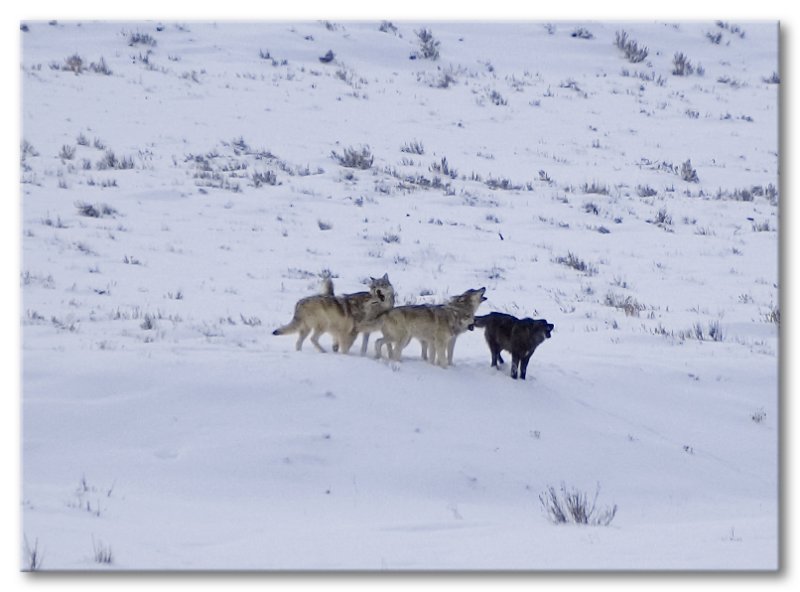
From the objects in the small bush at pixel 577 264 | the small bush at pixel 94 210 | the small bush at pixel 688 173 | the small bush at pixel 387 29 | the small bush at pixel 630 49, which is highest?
the small bush at pixel 387 29

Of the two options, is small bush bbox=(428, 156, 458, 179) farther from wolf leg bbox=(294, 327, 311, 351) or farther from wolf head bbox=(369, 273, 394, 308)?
wolf leg bbox=(294, 327, 311, 351)

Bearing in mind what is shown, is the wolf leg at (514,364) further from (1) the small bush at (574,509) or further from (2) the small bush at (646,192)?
(2) the small bush at (646,192)

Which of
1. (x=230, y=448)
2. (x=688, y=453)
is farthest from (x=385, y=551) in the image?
(x=688, y=453)

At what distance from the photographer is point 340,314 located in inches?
385

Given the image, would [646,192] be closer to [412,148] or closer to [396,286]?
[412,148]

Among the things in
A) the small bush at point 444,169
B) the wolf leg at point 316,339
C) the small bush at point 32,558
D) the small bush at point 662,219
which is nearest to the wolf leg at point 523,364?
the wolf leg at point 316,339

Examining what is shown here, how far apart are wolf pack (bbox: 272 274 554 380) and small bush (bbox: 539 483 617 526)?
1.96 meters

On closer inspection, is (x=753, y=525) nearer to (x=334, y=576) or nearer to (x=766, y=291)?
(x=334, y=576)

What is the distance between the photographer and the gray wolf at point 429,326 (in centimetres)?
965

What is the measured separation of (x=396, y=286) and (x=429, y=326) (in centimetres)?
506

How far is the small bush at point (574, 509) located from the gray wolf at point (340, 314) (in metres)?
2.49

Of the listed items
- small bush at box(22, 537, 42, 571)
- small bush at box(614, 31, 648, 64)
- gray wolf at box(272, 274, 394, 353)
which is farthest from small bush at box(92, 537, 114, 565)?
small bush at box(614, 31, 648, 64)

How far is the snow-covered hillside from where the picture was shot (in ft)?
24.3

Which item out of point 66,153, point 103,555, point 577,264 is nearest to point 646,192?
point 577,264
